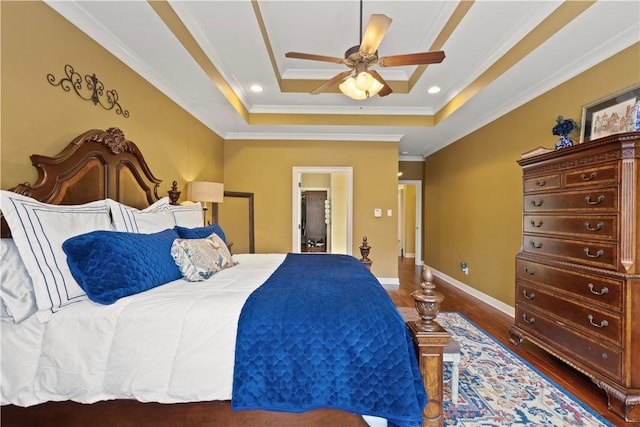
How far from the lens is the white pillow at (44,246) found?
1.18 metres

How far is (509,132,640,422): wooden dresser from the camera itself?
62.6 inches

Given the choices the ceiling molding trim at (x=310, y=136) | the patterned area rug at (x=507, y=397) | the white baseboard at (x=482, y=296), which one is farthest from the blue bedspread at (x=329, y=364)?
the ceiling molding trim at (x=310, y=136)

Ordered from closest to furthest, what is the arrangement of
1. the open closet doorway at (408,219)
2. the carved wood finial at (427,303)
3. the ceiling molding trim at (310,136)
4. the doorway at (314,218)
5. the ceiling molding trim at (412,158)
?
the carved wood finial at (427,303) < the ceiling molding trim at (310,136) < the ceiling molding trim at (412,158) < the open closet doorway at (408,219) < the doorway at (314,218)

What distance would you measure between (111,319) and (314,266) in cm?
134

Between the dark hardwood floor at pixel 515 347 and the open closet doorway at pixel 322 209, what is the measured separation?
1640 mm

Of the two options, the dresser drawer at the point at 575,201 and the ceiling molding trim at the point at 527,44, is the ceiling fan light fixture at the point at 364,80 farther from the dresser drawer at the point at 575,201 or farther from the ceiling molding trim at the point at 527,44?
the dresser drawer at the point at 575,201

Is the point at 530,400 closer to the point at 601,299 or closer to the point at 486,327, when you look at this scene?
the point at 601,299

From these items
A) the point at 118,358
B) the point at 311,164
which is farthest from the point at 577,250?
the point at 311,164

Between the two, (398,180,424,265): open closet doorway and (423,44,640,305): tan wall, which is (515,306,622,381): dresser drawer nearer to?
(423,44,640,305): tan wall

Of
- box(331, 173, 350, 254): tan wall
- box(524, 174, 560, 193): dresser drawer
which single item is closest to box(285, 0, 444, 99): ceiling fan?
box(524, 174, 560, 193): dresser drawer

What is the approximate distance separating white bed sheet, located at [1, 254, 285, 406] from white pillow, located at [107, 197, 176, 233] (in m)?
0.66

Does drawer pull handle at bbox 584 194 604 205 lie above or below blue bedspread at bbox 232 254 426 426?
above

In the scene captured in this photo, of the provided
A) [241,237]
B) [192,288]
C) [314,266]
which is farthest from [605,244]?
[241,237]

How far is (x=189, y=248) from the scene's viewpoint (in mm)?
1757
